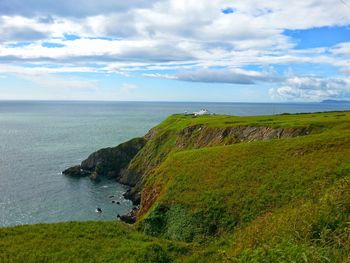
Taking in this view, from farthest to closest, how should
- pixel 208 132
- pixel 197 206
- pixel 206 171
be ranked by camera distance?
pixel 208 132 < pixel 206 171 < pixel 197 206

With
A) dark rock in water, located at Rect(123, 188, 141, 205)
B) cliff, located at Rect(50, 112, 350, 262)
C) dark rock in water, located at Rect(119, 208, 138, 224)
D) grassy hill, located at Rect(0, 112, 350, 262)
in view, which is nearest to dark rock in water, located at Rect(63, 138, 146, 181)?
dark rock in water, located at Rect(123, 188, 141, 205)

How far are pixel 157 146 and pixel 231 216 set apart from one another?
65.4 metres

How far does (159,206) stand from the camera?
134 feet

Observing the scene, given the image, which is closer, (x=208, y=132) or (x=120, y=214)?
(x=120, y=214)

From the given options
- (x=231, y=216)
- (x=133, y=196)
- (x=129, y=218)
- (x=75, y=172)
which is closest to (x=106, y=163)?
(x=75, y=172)

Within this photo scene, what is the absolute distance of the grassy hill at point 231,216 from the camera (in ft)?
75.0

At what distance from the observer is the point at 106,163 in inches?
4117

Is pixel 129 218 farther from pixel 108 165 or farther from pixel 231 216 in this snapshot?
pixel 108 165

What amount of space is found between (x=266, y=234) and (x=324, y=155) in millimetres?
19686

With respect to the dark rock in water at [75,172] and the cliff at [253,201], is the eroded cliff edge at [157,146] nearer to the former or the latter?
the dark rock in water at [75,172]

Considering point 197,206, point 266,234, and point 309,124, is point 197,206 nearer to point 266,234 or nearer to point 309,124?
point 266,234

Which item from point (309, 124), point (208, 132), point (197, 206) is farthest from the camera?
point (208, 132)

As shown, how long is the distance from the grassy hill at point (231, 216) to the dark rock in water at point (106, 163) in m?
51.6

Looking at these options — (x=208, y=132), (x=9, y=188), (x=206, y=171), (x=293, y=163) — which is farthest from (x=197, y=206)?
(x=9, y=188)
